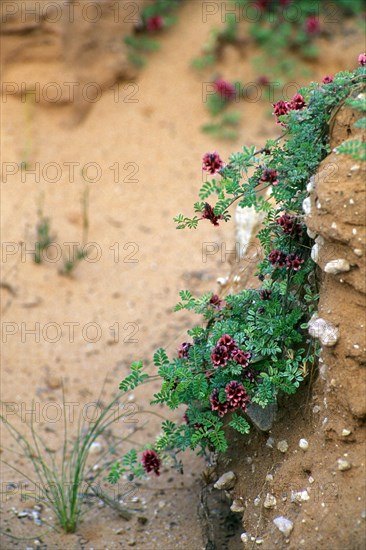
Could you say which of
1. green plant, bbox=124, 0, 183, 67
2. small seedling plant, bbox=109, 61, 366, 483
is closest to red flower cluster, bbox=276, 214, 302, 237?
small seedling plant, bbox=109, 61, 366, 483

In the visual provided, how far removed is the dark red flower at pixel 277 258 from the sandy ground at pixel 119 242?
1318 mm

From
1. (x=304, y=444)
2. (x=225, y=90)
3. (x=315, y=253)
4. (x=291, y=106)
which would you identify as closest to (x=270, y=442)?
(x=304, y=444)

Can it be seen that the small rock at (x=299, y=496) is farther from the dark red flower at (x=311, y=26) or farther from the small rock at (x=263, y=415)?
the dark red flower at (x=311, y=26)

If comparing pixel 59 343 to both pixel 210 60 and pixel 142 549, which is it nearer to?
pixel 142 549

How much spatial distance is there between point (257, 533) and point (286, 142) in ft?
4.93

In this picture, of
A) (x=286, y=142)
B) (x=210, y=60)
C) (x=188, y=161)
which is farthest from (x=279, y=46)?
(x=286, y=142)

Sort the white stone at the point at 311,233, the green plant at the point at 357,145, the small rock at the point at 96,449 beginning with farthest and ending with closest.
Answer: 1. the small rock at the point at 96,449
2. the white stone at the point at 311,233
3. the green plant at the point at 357,145

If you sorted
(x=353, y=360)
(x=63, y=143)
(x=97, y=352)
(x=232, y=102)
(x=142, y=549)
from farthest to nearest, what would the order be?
(x=232, y=102) → (x=63, y=143) → (x=97, y=352) → (x=142, y=549) → (x=353, y=360)

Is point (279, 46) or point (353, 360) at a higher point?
point (353, 360)

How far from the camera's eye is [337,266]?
2.87 m

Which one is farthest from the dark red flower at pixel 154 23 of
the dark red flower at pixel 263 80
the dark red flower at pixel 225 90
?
the dark red flower at pixel 263 80

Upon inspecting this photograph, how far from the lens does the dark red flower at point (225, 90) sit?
281 inches

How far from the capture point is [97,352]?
5109 millimetres

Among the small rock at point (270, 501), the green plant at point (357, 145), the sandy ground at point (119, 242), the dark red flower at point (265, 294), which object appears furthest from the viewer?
the sandy ground at point (119, 242)
